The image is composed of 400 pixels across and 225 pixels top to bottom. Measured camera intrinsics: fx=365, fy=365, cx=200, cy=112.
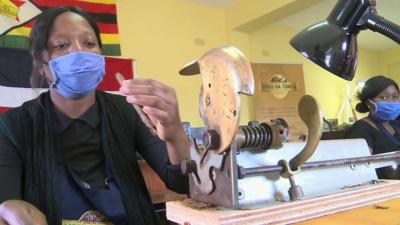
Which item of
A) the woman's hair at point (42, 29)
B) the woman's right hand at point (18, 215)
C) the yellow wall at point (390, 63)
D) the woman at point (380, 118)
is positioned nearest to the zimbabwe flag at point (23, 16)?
the woman's hair at point (42, 29)

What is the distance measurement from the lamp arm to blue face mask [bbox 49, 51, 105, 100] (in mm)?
681

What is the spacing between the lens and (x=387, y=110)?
1.87 meters

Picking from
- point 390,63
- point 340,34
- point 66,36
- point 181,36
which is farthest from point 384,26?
point 390,63

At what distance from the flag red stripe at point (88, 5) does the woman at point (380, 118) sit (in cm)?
188

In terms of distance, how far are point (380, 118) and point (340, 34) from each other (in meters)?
1.51

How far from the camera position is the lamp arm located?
21.1 inches

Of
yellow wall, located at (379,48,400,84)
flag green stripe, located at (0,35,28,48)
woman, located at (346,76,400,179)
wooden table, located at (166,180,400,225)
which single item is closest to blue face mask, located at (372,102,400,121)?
woman, located at (346,76,400,179)

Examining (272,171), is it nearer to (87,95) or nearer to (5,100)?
(87,95)

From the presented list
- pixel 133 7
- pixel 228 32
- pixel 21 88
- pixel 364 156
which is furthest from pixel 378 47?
pixel 364 156

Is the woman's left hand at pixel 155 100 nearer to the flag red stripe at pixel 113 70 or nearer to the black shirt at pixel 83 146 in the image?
the black shirt at pixel 83 146

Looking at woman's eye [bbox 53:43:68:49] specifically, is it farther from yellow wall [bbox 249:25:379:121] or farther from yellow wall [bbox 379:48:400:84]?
yellow wall [bbox 379:48:400:84]

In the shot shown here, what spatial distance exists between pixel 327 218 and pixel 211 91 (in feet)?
0.83

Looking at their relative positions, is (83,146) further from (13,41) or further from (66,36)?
(13,41)

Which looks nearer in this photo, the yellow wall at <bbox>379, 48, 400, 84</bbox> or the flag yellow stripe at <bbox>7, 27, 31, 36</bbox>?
the flag yellow stripe at <bbox>7, 27, 31, 36</bbox>
